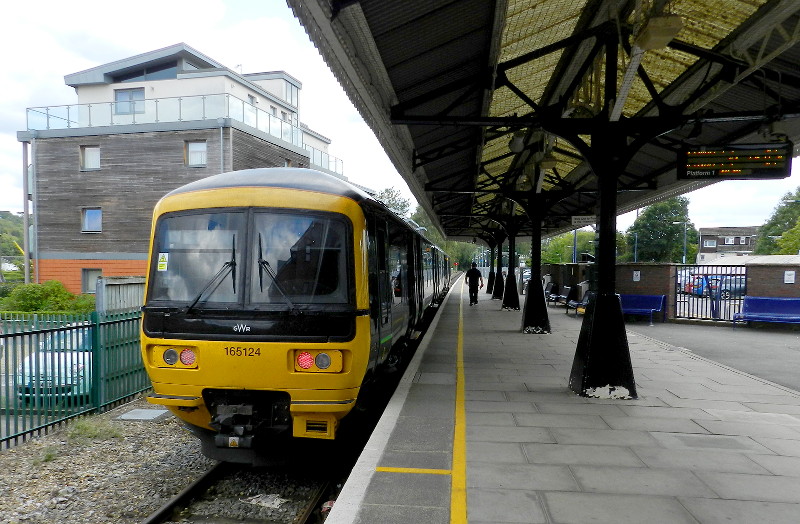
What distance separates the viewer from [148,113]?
25031mm

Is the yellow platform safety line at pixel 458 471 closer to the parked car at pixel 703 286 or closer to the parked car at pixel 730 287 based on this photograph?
the parked car at pixel 730 287

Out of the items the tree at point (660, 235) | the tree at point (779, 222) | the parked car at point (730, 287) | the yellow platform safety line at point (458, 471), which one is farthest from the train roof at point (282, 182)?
the tree at point (779, 222)

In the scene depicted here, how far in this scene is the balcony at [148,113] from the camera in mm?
24172

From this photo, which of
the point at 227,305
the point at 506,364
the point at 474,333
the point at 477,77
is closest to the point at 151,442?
the point at 227,305

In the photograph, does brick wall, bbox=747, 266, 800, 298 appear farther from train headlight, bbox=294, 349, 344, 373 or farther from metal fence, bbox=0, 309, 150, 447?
metal fence, bbox=0, 309, 150, 447

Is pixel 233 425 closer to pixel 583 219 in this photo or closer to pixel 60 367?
pixel 60 367

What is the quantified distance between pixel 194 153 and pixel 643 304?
18.9 meters

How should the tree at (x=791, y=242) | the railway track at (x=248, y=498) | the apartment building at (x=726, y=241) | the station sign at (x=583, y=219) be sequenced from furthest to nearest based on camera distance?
the apartment building at (x=726, y=241)
the tree at (x=791, y=242)
the station sign at (x=583, y=219)
the railway track at (x=248, y=498)

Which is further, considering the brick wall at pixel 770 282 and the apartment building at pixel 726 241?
the apartment building at pixel 726 241

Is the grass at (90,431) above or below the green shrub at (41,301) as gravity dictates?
below

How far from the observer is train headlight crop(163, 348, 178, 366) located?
5195mm

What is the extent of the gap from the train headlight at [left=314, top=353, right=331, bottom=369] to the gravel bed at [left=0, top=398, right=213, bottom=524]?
1.87 metres

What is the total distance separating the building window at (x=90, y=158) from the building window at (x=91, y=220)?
6.09ft

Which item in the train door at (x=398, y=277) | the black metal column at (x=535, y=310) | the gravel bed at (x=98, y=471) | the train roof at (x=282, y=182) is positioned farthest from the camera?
the black metal column at (x=535, y=310)
